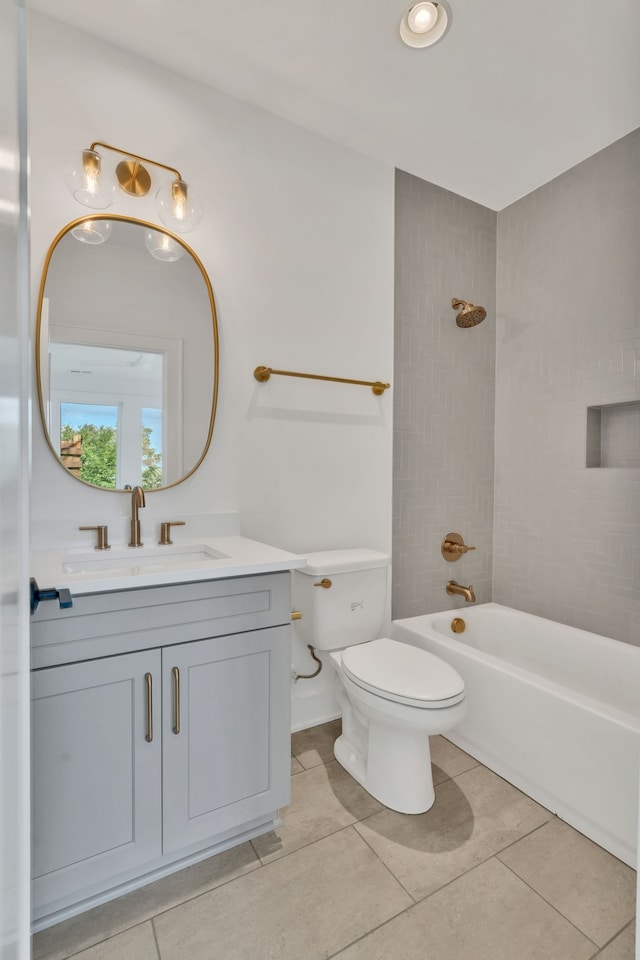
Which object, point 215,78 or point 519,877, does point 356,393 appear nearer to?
point 215,78

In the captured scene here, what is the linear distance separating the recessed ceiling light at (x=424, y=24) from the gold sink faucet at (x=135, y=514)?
1.83 metres

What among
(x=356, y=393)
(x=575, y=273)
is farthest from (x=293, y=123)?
(x=575, y=273)

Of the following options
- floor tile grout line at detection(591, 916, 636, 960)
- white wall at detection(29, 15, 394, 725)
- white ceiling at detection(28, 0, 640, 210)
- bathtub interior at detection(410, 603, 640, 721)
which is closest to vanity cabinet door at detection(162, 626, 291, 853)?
white wall at detection(29, 15, 394, 725)

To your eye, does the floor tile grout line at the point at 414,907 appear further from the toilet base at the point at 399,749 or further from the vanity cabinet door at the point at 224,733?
the vanity cabinet door at the point at 224,733

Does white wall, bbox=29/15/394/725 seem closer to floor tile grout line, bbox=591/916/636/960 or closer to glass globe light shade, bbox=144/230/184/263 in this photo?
glass globe light shade, bbox=144/230/184/263

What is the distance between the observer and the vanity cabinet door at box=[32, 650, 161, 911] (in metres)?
1.12

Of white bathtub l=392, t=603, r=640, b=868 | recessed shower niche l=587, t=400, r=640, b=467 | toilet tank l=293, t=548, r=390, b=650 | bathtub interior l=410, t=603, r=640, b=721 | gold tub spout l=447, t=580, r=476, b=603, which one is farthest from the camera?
gold tub spout l=447, t=580, r=476, b=603

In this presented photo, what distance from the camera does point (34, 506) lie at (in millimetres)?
1549

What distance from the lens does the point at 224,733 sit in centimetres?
136

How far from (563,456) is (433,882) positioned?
75.5 inches

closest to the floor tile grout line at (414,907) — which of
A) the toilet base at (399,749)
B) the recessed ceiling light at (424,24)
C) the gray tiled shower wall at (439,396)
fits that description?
the toilet base at (399,749)

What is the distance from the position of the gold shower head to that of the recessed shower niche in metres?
0.71

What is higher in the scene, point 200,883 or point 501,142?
point 501,142

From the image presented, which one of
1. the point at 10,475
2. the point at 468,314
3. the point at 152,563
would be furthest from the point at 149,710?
the point at 468,314
